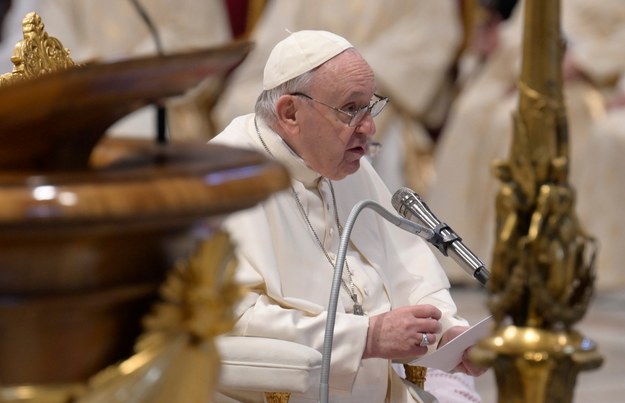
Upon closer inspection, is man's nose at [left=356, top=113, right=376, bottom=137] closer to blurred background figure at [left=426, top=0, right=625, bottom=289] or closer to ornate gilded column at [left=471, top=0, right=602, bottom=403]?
ornate gilded column at [left=471, top=0, right=602, bottom=403]

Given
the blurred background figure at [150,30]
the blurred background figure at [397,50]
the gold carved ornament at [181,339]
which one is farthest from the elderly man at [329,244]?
the blurred background figure at [397,50]

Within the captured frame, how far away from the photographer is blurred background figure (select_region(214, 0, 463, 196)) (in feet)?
29.9

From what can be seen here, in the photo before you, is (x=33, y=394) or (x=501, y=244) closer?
(x=33, y=394)

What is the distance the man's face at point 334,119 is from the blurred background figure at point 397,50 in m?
5.40

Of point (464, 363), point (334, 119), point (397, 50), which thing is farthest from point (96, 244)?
point (397, 50)

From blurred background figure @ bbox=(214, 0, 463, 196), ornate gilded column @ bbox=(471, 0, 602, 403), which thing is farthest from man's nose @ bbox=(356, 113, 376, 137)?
blurred background figure @ bbox=(214, 0, 463, 196)

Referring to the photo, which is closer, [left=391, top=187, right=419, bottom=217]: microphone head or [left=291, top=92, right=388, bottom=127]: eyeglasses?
[left=391, top=187, right=419, bottom=217]: microphone head

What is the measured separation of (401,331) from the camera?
3.29 meters

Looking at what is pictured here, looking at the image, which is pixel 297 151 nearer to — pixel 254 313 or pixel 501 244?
pixel 254 313

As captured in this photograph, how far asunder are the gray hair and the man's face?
2 centimetres

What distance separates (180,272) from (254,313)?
1.78 meters

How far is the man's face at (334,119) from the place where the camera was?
3574 mm

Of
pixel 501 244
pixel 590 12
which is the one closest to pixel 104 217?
pixel 501 244

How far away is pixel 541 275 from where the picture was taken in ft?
5.93
